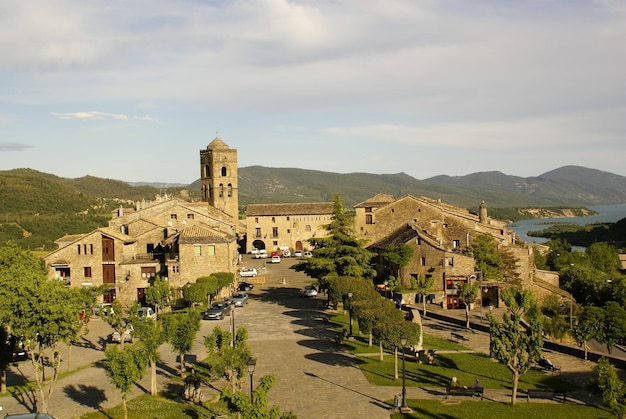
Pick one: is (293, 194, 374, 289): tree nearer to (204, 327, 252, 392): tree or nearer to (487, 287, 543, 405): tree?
(204, 327, 252, 392): tree

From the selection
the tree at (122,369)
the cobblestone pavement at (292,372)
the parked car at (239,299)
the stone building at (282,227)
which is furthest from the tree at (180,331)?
the stone building at (282,227)

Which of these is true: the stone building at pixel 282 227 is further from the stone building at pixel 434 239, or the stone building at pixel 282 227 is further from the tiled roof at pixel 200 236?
the tiled roof at pixel 200 236

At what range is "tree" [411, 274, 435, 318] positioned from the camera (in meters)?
51.2

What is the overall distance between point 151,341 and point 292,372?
8.64 meters

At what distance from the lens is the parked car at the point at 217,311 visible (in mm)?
48750

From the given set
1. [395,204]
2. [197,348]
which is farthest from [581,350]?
[395,204]

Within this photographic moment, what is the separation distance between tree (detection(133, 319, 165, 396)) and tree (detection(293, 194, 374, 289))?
79.3ft

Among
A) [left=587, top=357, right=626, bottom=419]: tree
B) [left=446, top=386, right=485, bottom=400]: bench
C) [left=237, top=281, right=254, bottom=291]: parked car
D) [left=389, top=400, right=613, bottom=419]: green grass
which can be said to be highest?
[left=237, top=281, right=254, bottom=291]: parked car

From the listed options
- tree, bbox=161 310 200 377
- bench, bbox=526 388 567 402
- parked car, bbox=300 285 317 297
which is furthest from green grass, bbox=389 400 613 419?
parked car, bbox=300 285 317 297

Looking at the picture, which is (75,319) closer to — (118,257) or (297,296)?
(118,257)

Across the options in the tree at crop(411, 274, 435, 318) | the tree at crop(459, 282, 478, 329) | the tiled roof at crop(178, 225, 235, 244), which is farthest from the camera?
the tiled roof at crop(178, 225, 235, 244)

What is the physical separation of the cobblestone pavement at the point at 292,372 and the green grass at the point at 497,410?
1.17 meters

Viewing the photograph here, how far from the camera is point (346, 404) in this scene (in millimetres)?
28609

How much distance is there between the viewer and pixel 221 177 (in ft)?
328
